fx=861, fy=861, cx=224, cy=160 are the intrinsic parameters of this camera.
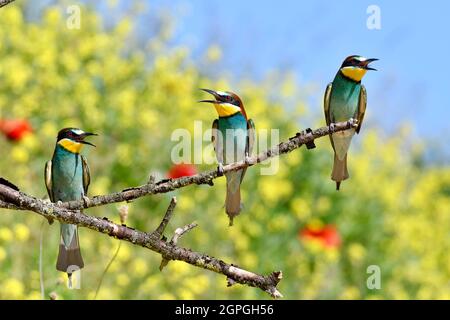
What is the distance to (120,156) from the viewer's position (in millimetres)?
5336

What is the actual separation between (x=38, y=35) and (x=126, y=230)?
4494 millimetres

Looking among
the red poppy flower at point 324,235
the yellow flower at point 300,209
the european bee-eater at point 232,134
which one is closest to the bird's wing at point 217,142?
the european bee-eater at point 232,134

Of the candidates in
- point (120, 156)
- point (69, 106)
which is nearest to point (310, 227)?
point (120, 156)

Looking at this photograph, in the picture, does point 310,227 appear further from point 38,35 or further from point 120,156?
point 38,35

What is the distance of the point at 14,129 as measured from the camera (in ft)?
Result: 15.4

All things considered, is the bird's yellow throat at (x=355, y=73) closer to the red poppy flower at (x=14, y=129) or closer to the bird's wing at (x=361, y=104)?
the bird's wing at (x=361, y=104)

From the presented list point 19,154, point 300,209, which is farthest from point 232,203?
point 300,209

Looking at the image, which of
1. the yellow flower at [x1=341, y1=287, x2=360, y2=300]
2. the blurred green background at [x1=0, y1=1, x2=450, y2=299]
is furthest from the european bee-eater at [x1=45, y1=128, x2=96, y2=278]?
the yellow flower at [x1=341, y1=287, x2=360, y2=300]

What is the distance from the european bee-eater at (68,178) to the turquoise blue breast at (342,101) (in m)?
0.39

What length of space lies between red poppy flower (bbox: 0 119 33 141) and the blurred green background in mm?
12

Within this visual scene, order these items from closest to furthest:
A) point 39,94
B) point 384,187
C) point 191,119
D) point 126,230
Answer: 1. point 126,230
2. point 39,94
3. point 191,119
4. point 384,187

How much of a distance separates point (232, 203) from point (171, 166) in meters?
4.46

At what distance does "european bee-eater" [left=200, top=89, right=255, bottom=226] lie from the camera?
117cm

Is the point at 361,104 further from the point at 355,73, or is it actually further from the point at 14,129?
the point at 14,129
